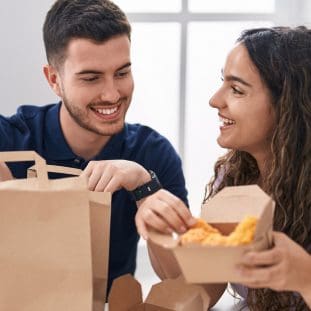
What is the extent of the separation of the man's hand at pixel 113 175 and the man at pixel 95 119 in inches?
0.5

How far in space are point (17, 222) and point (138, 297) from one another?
28cm

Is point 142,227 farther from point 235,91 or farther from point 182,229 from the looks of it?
point 235,91

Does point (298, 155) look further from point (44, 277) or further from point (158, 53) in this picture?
point (158, 53)

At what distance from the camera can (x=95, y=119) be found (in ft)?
4.79

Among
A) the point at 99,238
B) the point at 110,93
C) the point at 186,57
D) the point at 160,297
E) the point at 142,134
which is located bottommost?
the point at 160,297

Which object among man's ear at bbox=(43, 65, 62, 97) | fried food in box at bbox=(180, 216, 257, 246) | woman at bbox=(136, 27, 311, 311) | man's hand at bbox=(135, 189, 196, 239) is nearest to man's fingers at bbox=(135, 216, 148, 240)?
Result: man's hand at bbox=(135, 189, 196, 239)

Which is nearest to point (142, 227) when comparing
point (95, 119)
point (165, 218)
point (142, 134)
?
point (165, 218)

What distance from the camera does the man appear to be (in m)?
1.41

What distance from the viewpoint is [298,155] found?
4.25 feet

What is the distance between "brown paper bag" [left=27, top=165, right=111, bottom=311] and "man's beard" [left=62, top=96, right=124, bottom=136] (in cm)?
41

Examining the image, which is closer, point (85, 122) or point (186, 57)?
point (85, 122)

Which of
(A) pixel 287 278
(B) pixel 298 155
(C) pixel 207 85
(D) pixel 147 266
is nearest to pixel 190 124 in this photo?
(C) pixel 207 85

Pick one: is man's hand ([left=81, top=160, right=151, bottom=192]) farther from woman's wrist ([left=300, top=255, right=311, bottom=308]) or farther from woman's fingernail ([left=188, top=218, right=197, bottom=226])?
woman's wrist ([left=300, top=255, right=311, bottom=308])

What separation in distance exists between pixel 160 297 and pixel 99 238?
0.17m
